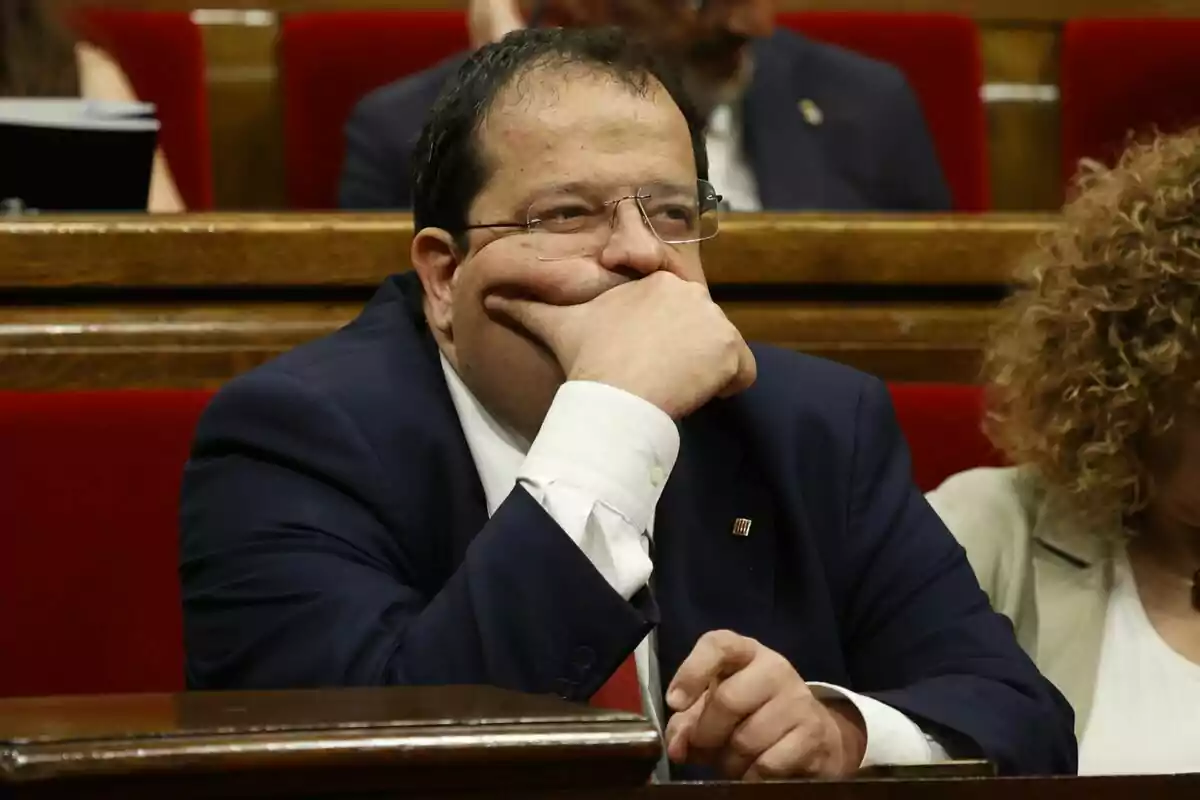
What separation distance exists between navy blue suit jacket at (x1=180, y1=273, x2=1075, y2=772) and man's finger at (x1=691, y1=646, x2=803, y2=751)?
41 mm

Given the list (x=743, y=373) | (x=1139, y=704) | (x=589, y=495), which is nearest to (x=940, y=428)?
(x=1139, y=704)

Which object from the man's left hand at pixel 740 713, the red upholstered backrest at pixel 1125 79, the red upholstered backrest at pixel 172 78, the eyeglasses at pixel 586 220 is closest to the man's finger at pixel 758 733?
the man's left hand at pixel 740 713

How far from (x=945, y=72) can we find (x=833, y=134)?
192mm

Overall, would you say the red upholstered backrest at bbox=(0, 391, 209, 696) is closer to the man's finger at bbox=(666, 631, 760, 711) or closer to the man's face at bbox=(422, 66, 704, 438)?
the man's face at bbox=(422, 66, 704, 438)

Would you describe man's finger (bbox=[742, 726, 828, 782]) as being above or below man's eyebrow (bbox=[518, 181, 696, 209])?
below

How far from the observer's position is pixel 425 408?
800 mm

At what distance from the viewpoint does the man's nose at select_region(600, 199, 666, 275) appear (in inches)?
30.5

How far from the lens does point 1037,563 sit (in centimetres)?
99

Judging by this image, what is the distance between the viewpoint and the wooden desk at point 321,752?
15.4 inches

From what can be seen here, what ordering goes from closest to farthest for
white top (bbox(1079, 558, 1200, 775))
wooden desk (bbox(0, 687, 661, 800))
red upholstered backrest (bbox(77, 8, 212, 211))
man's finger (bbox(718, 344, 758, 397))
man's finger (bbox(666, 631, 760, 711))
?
wooden desk (bbox(0, 687, 661, 800))
man's finger (bbox(666, 631, 760, 711))
man's finger (bbox(718, 344, 758, 397))
white top (bbox(1079, 558, 1200, 775))
red upholstered backrest (bbox(77, 8, 212, 211))

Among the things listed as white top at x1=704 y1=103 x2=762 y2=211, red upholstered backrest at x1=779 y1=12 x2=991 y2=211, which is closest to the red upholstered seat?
white top at x1=704 y1=103 x2=762 y2=211

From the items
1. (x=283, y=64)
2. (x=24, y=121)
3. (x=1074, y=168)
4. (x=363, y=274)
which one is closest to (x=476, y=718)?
(x=363, y=274)

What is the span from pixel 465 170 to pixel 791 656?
28 cm

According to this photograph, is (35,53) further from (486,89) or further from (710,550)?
(710,550)
